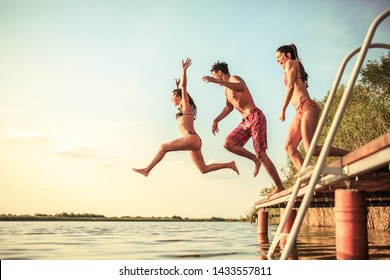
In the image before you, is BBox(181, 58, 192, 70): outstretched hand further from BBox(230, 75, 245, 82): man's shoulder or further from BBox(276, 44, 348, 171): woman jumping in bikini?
BBox(276, 44, 348, 171): woman jumping in bikini

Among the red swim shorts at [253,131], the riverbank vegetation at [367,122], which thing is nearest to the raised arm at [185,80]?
the red swim shorts at [253,131]

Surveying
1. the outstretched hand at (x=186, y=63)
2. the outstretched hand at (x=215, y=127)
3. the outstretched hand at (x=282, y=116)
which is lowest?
the outstretched hand at (x=282, y=116)

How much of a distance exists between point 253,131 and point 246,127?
0.48 feet

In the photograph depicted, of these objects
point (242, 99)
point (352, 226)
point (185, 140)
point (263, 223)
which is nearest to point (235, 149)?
point (242, 99)

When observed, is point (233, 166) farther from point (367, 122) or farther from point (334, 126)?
point (367, 122)

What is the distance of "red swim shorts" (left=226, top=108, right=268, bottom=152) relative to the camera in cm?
567

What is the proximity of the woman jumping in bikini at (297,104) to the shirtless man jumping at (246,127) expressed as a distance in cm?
83

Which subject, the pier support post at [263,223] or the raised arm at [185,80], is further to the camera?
the pier support post at [263,223]

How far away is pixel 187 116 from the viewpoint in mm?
6824

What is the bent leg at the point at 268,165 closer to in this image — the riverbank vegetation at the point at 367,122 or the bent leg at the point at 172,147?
the bent leg at the point at 172,147

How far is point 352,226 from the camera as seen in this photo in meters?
3.03

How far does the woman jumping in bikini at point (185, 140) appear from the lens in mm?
6533

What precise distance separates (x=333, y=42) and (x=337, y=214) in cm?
428
